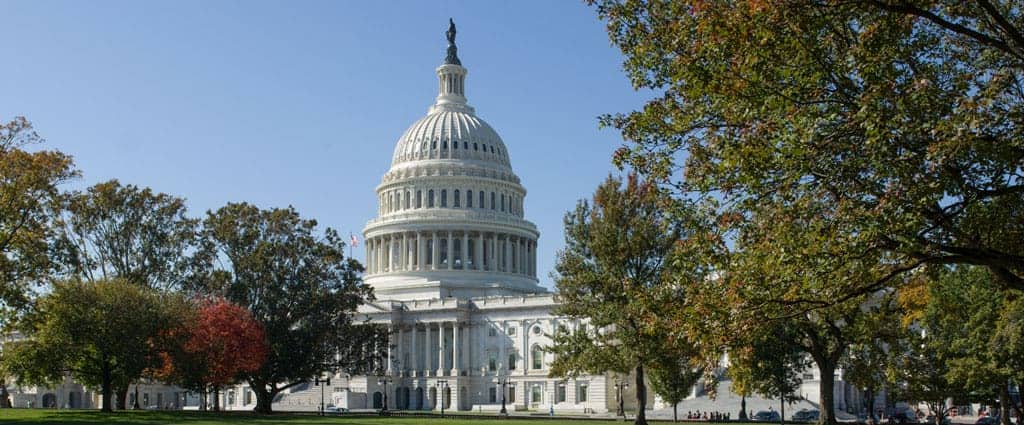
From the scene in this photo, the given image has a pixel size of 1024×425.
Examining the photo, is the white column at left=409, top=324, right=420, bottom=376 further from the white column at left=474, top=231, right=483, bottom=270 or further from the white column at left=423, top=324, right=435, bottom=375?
the white column at left=474, top=231, right=483, bottom=270

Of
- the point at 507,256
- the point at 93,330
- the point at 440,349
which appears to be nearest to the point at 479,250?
the point at 507,256

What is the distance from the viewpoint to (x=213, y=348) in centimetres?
7962

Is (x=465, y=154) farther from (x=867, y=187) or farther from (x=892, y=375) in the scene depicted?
(x=867, y=187)

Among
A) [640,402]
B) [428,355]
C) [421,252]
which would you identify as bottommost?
[640,402]

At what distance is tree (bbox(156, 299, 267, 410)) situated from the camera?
77.3 m

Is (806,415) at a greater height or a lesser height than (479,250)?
lesser

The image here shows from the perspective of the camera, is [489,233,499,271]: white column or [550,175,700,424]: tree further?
[489,233,499,271]: white column

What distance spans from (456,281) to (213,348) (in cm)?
8304

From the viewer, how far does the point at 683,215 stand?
93.9 ft

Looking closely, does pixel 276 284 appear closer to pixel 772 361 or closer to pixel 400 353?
pixel 772 361

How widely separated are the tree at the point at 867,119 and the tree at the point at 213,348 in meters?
56.1

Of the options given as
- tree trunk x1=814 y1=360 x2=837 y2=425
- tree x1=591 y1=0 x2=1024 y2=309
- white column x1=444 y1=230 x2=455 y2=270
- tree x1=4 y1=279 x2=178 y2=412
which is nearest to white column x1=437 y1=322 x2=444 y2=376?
white column x1=444 y1=230 x2=455 y2=270

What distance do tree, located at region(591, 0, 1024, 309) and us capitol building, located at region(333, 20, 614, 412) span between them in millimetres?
108074

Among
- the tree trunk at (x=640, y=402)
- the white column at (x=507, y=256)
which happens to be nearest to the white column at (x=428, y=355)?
the white column at (x=507, y=256)
